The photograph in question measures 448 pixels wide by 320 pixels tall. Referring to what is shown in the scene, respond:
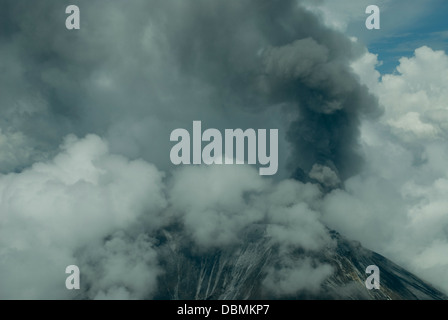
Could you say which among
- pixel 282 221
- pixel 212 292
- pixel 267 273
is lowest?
pixel 212 292

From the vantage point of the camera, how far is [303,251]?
179 meters

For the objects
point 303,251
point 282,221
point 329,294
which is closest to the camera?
point 329,294

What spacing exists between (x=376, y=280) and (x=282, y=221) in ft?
194
